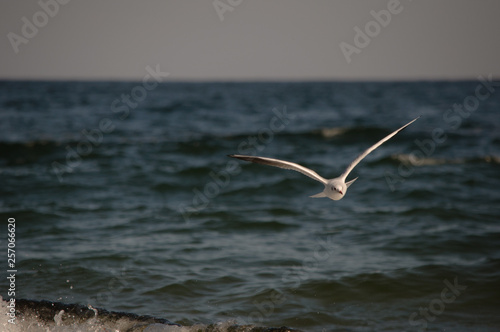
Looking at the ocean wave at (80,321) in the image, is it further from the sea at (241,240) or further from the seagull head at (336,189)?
the seagull head at (336,189)

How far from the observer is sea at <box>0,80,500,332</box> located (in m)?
6.20

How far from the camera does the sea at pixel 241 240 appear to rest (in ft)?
20.3

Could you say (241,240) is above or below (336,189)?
above

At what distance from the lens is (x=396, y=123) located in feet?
86.4

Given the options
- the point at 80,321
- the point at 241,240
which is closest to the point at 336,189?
the point at 80,321

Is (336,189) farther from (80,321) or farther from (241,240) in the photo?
(241,240)

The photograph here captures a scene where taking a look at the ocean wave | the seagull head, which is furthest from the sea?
the seagull head

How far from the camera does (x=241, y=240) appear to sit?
902cm

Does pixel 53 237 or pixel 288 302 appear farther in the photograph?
pixel 53 237

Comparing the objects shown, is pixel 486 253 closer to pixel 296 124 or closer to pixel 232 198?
pixel 232 198

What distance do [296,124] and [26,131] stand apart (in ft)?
41.7

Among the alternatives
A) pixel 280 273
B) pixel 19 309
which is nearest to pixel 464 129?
pixel 280 273

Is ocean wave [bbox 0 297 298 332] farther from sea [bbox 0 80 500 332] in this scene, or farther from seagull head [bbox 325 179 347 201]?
seagull head [bbox 325 179 347 201]

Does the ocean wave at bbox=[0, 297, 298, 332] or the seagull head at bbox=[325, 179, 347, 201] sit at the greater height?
the seagull head at bbox=[325, 179, 347, 201]
